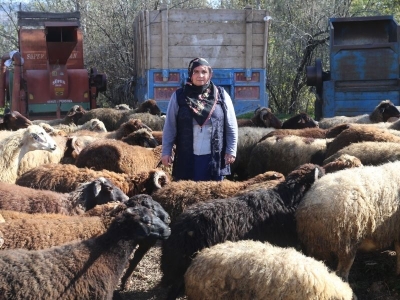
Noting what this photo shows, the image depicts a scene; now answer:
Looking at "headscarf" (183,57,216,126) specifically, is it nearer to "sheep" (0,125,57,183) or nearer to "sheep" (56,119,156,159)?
"sheep" (0,125,57,183)

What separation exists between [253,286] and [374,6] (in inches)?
748

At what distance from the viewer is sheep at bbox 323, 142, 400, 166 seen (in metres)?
7.13

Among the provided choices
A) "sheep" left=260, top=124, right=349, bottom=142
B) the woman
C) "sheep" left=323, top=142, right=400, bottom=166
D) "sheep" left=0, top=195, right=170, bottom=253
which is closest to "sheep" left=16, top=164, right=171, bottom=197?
the woman

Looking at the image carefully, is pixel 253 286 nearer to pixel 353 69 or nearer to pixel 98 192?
pixel 98 192

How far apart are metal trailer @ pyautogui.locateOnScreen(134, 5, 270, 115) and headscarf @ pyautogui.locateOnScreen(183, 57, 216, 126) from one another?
7152 mm

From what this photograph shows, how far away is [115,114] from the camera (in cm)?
1332

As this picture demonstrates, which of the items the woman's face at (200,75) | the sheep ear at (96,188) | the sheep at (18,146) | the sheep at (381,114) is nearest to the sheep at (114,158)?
the sheep at (18,146)

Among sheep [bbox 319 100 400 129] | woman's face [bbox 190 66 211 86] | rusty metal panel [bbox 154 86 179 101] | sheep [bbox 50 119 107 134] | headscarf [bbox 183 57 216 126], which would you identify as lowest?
sheep [bbox 50 119 107 134]

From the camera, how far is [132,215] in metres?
4.73

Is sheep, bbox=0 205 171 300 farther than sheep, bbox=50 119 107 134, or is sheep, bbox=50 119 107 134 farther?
sheep, bbox=50 119 107 134

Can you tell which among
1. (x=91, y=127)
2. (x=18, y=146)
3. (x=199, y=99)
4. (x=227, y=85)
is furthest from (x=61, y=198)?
(x=227, y=85)

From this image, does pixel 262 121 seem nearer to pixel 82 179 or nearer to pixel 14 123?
pixel 14 123

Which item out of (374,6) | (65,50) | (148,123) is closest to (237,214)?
(148,123)

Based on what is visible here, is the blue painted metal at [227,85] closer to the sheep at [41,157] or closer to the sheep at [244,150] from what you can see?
the sheep at [244,150]
